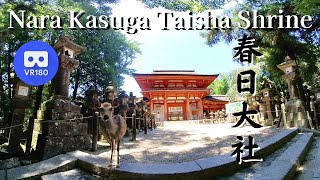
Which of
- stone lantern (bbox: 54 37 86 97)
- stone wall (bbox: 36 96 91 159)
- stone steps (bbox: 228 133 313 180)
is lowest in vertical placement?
stone steps (bbox: 228 133 313 180)

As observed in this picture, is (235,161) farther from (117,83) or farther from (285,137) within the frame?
(117,83)

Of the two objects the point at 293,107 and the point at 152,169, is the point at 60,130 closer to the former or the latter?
the point at 152,169

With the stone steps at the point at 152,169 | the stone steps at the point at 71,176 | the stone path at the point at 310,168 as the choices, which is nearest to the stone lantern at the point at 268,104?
the stone path at the point at 310,168

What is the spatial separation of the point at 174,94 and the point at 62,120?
26.5 m

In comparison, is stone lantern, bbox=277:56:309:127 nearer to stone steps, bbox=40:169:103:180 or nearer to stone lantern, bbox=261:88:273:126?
stone lantern, bbox=261:88:273:126

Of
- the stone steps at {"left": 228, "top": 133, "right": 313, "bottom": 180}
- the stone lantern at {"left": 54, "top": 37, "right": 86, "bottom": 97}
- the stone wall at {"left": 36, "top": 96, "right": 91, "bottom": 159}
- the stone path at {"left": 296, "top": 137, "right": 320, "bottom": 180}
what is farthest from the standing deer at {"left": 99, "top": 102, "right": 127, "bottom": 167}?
the stone path at {"left": 296, "top": 137, "right": 320, "bottom": 180}

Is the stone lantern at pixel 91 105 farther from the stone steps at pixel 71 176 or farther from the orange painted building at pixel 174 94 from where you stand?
the orange painted building at pixel 174 94

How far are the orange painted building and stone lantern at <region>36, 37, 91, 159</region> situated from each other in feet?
79.7

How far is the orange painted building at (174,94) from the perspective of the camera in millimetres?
30625

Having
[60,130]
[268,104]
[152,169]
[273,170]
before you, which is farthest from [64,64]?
[268,104]

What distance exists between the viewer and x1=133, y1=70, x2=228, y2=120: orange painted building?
30625mm

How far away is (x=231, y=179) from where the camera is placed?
11.8 feet

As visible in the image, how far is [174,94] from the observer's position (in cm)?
3127

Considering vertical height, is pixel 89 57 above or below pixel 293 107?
above
